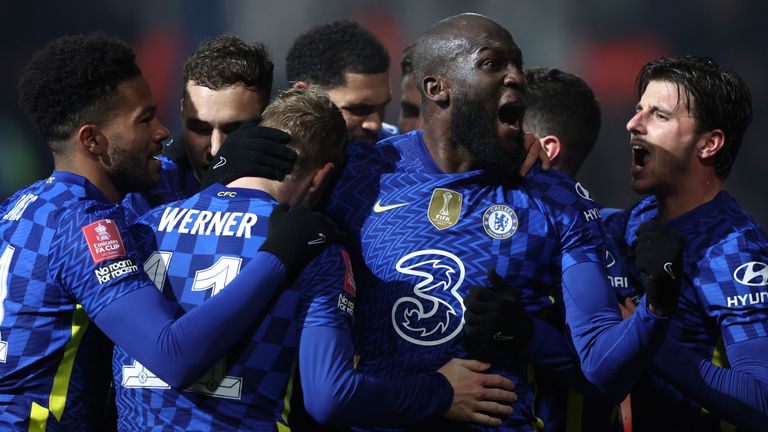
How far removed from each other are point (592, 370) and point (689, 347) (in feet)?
2.38

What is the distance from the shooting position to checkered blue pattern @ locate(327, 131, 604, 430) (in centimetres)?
287

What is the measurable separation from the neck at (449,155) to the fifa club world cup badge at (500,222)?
0.20 meters

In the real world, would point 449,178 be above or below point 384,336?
above

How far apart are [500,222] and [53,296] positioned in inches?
52.8

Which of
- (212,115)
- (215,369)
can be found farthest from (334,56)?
(215,369)

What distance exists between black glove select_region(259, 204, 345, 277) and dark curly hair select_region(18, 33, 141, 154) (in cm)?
73

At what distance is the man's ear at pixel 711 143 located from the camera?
11.6ft

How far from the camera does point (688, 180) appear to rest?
3537 millimetres

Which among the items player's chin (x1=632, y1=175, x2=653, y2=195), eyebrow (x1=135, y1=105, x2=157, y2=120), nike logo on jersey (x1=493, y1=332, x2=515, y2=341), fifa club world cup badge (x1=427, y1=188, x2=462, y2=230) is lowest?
eyebrow (x1=135, y1=105, x2=157, y2=120)

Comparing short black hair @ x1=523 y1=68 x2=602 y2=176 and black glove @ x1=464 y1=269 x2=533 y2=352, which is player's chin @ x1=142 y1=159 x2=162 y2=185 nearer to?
black glove @ x1=464 y1=269 x2=533 y2=352

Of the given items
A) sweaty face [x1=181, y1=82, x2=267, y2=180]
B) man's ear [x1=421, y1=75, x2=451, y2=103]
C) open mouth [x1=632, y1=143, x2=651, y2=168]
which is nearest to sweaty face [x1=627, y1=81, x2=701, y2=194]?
open mouth [x1=632, y1=143, x2=651, y2=168]

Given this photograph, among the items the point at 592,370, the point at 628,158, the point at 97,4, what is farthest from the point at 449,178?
the point at 97,4

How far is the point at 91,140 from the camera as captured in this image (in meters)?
2.89

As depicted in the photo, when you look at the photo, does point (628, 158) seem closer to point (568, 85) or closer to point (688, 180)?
point (568, 85)
